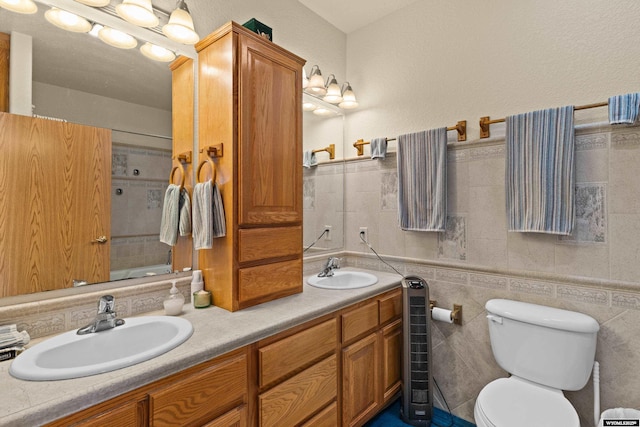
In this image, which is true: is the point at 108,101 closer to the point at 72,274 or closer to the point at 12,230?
the point at 12,230

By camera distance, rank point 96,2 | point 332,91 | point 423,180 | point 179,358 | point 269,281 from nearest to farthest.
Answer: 1. point 179,358
2. point 96,2
3. point 269,281
4. point 423,180
5. point 332,91

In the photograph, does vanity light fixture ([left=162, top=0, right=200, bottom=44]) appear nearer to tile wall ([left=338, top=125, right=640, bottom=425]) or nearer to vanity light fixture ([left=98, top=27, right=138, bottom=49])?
vanity light fixture ([left=98, top=27, right=138, bottom=49])

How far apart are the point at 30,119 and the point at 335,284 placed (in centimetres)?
179

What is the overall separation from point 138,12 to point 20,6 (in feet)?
1.29

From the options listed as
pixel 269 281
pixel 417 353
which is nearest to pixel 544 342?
pixel 417 353

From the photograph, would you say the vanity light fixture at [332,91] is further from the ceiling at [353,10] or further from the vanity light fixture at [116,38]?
the vanity light fixture at [116,38]

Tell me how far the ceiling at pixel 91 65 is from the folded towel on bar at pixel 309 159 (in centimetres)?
100

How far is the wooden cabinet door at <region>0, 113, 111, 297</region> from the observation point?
3.69 feet

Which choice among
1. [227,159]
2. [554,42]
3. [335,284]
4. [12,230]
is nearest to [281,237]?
[227,159]

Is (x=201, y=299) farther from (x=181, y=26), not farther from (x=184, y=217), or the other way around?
(x=181, y=26)

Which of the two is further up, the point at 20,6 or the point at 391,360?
the point at 20,6

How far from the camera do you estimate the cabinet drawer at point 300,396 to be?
1254 millimetres

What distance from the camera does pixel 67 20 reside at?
126 cm

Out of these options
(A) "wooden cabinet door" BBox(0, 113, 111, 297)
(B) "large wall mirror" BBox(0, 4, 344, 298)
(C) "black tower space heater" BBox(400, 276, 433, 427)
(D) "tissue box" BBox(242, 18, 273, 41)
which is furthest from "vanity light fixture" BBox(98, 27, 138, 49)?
(C) "black tower space heater" BBox(400, 276, 433, 427)
